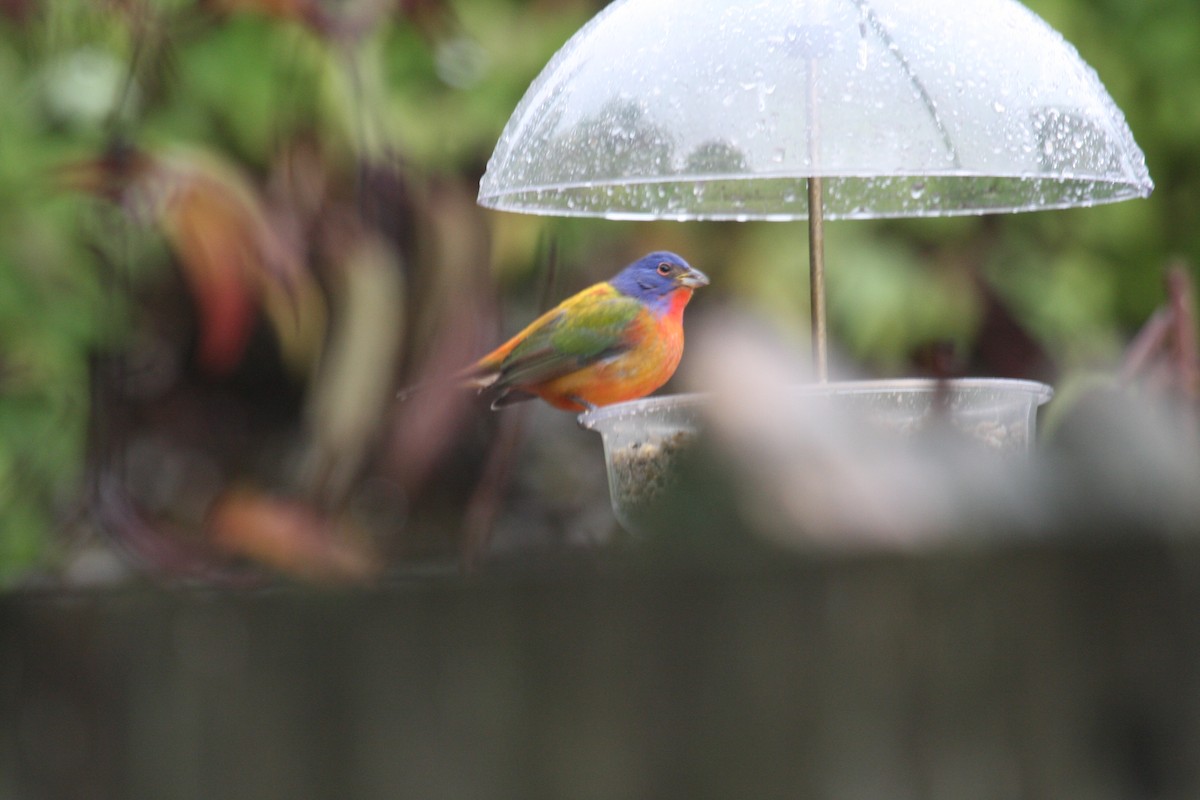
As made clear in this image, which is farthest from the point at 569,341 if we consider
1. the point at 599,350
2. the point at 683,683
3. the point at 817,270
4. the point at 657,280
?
the point at 683,683

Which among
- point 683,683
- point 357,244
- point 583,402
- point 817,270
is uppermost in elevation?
point 357,244

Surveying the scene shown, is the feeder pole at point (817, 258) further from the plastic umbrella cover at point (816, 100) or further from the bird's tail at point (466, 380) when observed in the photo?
the bird's tail at point (466, 380)

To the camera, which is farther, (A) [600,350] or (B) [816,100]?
(A) [600,350]

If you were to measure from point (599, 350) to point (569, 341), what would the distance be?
50 millimetres

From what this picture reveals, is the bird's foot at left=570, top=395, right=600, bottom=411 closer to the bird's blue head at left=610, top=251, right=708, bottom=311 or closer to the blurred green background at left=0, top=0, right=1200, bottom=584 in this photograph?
the bird's blue head at left=610, top=251, right=708, bottom=311

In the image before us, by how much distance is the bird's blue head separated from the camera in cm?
254

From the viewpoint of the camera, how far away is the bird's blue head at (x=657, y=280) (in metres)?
2.54

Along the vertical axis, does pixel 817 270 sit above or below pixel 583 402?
above

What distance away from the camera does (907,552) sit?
1.00 metres

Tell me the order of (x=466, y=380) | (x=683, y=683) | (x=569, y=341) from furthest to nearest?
(x=466, y=380) < (x=569, y=341) < (x=683, y=683)

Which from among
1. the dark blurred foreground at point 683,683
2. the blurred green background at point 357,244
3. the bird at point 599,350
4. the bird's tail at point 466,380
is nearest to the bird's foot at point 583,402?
the bird at point 599,350

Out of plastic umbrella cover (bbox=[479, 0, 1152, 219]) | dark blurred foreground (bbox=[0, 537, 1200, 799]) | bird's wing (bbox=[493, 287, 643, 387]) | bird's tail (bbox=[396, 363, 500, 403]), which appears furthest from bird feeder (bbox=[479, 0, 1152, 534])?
dark blurred foreground (bbox=[0, 537, 1200, 799])

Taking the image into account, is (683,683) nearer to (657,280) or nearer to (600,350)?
(600,350)

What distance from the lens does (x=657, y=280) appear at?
255 cm
